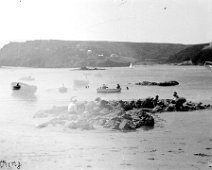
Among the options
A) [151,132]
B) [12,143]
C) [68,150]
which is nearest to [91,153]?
[68,150]

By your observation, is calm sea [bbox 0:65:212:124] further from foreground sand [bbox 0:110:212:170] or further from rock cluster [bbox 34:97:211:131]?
foreground sand [bbox 0:110:212:170]

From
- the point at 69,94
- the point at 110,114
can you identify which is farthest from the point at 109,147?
the point at 69,94

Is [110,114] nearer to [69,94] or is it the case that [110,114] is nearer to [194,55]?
[69,94]

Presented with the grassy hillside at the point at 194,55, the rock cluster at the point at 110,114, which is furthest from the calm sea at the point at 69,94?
the grassy hillside at the point at 194,55

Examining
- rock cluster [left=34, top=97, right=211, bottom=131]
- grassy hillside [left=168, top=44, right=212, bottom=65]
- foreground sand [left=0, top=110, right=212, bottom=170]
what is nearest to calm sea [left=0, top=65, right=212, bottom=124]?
rock cluster [left=34, top=97, right=211, bottom=131]

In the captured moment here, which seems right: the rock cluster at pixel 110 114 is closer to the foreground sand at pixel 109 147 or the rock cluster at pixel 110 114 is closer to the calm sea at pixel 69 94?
the foreground sand at pixel 109 147

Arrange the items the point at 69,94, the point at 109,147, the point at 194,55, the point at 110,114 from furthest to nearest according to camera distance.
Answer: the point at 194,55 < the point at 69,94 < the point at 110,114 < the point at 109,147
